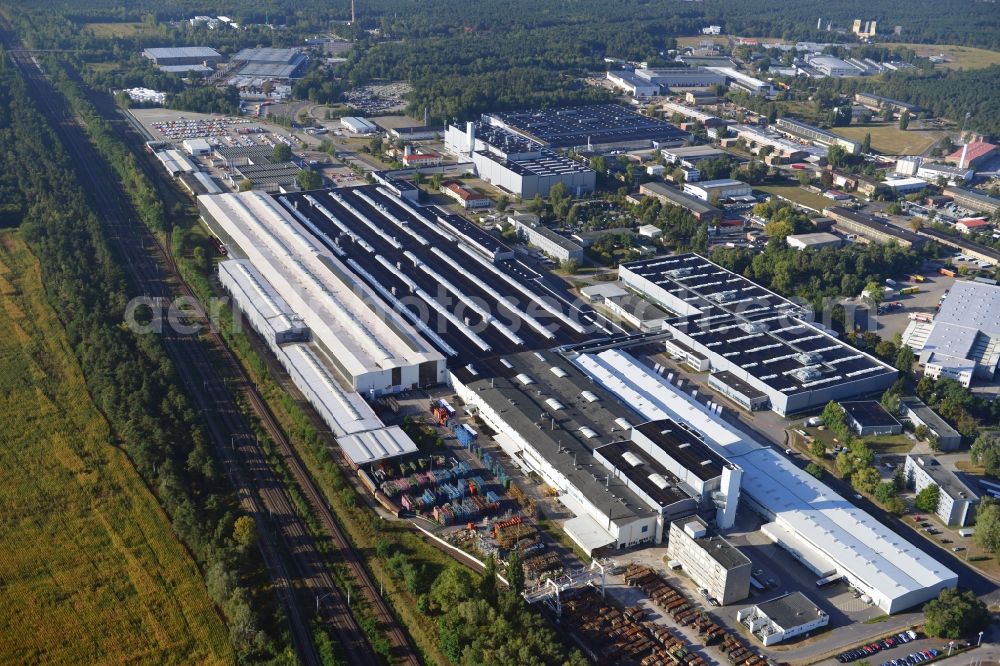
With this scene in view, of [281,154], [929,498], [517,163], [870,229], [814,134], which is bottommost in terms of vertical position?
[929,498]

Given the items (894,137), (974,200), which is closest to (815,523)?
(974,200)

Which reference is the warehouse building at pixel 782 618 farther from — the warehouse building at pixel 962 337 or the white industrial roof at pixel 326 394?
the warehouse building at pixel 962 337

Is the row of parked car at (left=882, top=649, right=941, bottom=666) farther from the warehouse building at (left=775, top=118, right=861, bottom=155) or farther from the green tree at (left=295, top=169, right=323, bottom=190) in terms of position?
the warehouse building at (left=775, top=118, right=861, bottom=155)

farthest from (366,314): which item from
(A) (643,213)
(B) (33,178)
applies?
(B) (33,178)

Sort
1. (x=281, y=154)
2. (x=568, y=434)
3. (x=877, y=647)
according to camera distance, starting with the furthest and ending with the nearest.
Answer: (x=281, y=154) → (x=568, y=434) → (x=877, y=647)

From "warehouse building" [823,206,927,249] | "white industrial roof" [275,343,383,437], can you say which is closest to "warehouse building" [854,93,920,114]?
"warehouse building" [823,206,927,249]

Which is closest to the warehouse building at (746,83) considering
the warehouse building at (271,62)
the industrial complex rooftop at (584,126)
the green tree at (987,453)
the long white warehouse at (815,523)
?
the industrial complex rooftop at (584,126)

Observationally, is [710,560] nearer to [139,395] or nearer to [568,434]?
[568,434]
